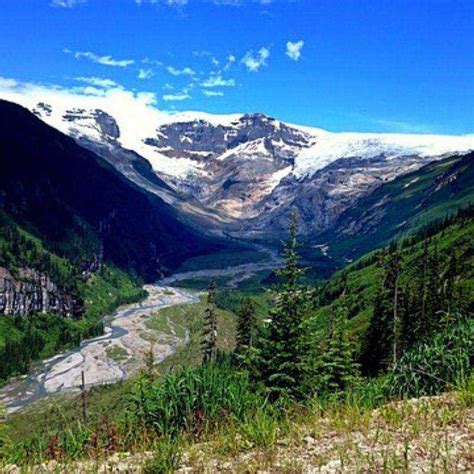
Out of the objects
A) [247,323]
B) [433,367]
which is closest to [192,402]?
[433,367]

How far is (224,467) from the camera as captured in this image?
858 cm

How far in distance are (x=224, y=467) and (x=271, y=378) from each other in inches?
680

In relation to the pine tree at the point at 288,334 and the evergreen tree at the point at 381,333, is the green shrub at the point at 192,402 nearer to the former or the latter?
the pine tree at the point at 288,334

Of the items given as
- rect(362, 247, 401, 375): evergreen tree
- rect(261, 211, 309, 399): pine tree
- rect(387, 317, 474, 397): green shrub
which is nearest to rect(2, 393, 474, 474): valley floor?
rect(387, 317, 474, 397): green shrub

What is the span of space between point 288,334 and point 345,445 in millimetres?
19974

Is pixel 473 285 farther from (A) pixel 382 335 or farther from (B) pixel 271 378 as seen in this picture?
(B) pixel 271 378

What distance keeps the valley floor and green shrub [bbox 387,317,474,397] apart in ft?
5.03

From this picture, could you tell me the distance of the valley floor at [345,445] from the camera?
26.2 feet

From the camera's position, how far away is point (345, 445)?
868 cm

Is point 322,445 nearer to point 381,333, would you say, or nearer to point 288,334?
point 288,334

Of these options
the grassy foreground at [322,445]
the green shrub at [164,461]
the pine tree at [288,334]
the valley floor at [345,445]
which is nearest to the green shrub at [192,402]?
the grassy foreground at [322,445]

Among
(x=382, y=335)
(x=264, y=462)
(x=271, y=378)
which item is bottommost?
(x=382, y=335)

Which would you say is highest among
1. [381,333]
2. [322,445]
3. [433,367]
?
[433,367]

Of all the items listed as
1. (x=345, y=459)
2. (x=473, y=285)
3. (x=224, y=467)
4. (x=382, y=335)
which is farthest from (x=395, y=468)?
(x=473, y=285)
